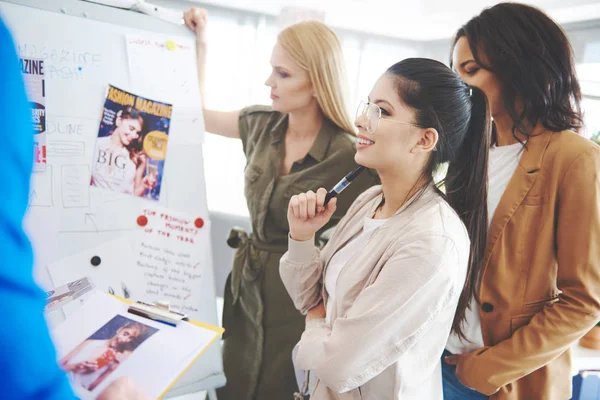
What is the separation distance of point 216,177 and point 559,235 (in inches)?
109

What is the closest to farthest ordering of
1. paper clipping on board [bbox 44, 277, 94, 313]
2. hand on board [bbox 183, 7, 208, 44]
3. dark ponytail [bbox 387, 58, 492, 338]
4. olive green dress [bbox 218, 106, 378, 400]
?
dark ponytail [bbox 387, 58, 492, 338] → paper clipping on board [bbox 44, 277, 94, 313] → hand on board [bbox 183, 7, 208, 44] → olive green dress [bbox 218, 106, 378, 400]

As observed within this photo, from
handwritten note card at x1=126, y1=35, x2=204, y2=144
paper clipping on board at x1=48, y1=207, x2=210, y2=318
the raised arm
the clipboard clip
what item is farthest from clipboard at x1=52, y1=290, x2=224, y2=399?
the raised arm

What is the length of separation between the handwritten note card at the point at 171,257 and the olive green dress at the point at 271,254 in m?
0.27

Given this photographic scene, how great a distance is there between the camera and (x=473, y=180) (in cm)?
95

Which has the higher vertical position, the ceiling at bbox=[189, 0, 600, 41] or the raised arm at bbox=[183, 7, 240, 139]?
the ceiling at bbox=[189, 0, 600, 41]

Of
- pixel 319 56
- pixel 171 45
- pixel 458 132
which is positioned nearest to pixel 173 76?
pixel 171 45

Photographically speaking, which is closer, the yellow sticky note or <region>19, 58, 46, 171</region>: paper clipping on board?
<region>19, 58, 46, 171</region>: paper clipping on board

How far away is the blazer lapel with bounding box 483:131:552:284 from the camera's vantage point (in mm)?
1003

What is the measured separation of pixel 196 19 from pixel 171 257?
735 mm

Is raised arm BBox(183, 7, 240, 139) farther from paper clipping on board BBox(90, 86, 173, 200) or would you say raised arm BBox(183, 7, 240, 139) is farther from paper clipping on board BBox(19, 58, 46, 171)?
paper clipping on board BBox(19, 58, 46, 171)

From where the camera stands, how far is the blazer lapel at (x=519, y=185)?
1.00m

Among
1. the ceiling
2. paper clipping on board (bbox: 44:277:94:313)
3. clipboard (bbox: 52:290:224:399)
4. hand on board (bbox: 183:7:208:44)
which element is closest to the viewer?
clipboard (bbox: 52:290:224:399)

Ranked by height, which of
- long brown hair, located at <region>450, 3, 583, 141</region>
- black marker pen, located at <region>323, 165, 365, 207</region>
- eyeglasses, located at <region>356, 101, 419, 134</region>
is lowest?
black marker pen, located at <region>323, 165, 365, 207</region>

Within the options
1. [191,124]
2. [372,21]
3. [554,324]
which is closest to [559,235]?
[554,324]
